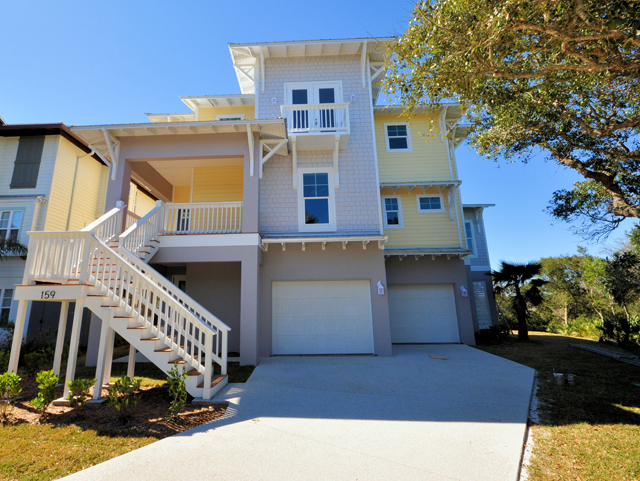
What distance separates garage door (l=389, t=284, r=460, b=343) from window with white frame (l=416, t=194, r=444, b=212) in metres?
3.03

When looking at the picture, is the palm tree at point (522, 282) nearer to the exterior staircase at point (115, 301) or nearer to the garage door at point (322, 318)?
the garage door at point (322, 318)

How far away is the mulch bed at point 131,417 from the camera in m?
4.31

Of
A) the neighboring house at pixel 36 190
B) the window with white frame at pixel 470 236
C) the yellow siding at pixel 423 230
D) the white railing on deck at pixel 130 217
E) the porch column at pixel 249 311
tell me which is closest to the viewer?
the porch column at pixel 249 311

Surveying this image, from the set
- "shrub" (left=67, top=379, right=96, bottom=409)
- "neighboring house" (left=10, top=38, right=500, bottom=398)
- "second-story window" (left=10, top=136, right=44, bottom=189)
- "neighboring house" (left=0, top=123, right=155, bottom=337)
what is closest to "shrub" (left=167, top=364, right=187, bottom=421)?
"neighboring house" (left=10, top=38, right=500, bottom=398)

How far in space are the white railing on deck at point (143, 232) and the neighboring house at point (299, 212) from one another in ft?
0.17

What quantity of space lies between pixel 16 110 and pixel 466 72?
718 inches

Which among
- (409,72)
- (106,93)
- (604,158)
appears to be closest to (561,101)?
(604,158)

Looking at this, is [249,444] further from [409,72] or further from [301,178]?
[301,178]

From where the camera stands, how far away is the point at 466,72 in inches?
241

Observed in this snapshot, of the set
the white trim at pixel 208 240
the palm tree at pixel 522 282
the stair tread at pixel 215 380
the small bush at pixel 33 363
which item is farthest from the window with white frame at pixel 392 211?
the small bush at pixel 33 363

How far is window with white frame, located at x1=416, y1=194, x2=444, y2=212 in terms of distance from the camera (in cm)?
1247

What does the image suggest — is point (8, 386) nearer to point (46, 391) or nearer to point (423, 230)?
point (46, 391)

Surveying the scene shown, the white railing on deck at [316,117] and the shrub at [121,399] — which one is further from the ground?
the white railing on deck at [316,117]

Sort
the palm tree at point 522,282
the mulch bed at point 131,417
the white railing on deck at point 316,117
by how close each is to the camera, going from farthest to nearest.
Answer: the palm tree at point 522,282, the white railing on deck at point 316,117, the mulch bed at point 131,417
